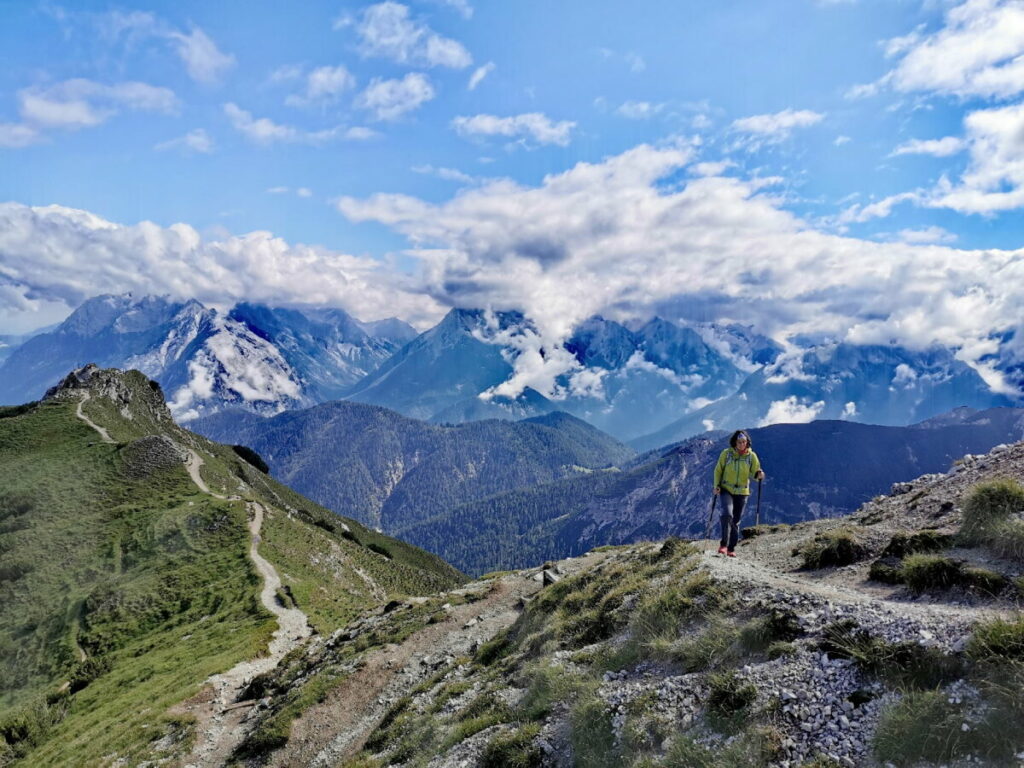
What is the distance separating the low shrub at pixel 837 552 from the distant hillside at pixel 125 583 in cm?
3339

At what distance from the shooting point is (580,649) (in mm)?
18000

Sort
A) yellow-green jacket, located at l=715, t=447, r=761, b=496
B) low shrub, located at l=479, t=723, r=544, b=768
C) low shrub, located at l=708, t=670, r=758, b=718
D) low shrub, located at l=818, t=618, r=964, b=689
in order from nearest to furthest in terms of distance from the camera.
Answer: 1. low shrub, located at l=818, t=618, r=964, b=689
2. low shrub, located at l=708, t=670, r=758, b=718
3. low shrub, located at l=479, t=723, r=544, b=768
4. yellow-green jacket, located at l=715, t=447, r=761, b=496

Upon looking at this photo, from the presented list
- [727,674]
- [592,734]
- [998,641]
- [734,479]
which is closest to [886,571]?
[734,479]

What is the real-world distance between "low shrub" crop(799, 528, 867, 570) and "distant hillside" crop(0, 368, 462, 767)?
33390 mm

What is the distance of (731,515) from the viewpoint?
22.0 metres

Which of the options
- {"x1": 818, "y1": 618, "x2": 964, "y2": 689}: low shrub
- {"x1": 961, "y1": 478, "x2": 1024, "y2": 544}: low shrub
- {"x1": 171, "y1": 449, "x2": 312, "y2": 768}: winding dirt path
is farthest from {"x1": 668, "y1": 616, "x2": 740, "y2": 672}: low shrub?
{"x1": 171, "y1": 449, "x2": 312, "y2": 768}: winding dirt path

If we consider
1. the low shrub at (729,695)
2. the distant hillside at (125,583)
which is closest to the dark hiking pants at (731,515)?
the low shrub at (729,695)

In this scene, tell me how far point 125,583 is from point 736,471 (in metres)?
72.9

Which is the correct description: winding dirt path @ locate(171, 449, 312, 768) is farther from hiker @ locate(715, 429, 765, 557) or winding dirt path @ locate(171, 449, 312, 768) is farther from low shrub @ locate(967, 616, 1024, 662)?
low shrub @ locate(967, 616, 1024, 662)

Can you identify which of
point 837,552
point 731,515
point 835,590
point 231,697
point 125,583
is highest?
point 731,515

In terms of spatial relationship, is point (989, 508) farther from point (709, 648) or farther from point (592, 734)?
point (592, 734)

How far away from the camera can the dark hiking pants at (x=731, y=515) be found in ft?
72.0

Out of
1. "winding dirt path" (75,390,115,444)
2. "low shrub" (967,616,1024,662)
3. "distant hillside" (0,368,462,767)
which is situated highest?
"winding dirt path" (75,390,115,444)

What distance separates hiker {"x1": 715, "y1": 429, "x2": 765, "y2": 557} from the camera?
2153 cm
